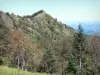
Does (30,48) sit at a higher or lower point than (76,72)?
higher

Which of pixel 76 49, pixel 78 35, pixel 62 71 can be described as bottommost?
pixel 62 71

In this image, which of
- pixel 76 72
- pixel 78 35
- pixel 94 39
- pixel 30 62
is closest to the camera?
pixel 76 72

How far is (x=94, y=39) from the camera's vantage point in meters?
94.8

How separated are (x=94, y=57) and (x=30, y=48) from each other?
26.3m

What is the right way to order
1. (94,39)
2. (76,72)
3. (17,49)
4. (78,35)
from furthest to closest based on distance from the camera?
(94,39) → (78,35) → (17,49) → (76,72)

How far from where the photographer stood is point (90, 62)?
7762cm

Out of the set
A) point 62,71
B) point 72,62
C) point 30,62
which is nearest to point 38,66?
point 30,62

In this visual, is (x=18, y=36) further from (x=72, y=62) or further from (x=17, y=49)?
(x=72, y=62)

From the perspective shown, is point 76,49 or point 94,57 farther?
point 94,57

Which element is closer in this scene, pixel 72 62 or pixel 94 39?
pixel 72 62

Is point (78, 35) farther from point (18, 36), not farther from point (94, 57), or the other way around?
point (18, 36)

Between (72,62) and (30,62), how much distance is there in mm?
21554

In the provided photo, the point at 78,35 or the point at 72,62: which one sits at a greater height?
the point at 78,35

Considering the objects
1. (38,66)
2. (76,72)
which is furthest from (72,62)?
(38,66)
